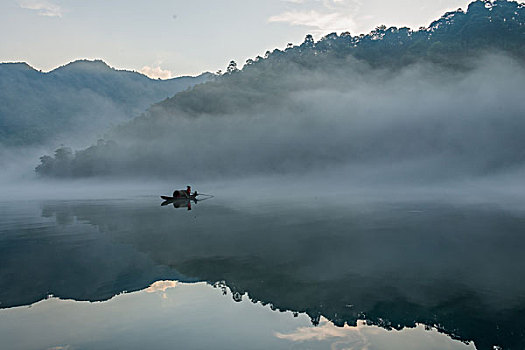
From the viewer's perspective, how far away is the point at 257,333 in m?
16.4

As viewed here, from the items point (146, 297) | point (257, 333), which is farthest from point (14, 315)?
point (257, 333)

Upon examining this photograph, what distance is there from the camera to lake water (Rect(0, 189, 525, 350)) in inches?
624

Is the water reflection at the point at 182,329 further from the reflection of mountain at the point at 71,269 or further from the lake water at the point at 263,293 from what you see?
the reflection of mountain at the point at 71,269

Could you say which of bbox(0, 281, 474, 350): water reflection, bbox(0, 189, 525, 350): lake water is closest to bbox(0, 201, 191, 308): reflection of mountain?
bbox(0, 189, 525, 350): lake water

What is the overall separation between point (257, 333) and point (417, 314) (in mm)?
7719

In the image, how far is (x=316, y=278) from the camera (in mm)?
24406

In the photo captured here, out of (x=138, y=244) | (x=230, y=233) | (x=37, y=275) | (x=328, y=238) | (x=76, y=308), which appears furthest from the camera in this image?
(x=230, y=233)

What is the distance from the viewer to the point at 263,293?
21438 mm

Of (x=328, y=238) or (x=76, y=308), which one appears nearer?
(x=76, y=308)

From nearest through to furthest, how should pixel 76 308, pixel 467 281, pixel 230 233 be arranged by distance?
pixel 76 308, pixel 467 281, pixel 230 233

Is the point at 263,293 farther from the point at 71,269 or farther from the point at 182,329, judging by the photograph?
the point at 71,269

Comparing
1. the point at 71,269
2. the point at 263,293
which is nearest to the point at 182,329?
the point at 263,293

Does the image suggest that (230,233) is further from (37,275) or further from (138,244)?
(37,275)

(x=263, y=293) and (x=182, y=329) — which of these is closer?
(x=182, y=329)
